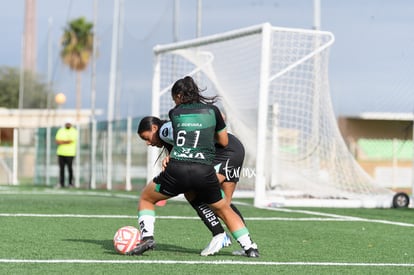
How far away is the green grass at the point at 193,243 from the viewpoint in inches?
319

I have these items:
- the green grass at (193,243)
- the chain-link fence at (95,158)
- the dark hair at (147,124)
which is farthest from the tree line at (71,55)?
the dark hair at (147,124)

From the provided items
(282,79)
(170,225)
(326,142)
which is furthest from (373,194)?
(170,225)

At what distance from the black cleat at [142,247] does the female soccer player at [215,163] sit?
510mm

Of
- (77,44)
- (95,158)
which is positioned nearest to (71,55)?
(77,44)

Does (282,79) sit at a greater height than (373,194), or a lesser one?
greater

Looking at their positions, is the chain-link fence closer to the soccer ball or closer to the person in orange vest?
the person in orange vest

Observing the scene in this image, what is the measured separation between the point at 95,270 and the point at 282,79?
36.4 ft

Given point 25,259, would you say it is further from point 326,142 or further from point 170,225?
point 326,142

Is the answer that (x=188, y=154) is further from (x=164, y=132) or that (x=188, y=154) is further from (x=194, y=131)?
(x=164, y=132)

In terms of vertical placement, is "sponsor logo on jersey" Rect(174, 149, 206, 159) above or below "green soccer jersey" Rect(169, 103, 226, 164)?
below

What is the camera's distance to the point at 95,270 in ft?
25.4

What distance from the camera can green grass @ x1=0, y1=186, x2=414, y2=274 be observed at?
26.6 feet

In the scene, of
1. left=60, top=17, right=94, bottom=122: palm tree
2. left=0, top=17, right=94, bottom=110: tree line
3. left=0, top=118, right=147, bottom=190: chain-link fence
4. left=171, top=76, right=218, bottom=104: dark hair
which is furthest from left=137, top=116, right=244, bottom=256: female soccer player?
left=60, top=17, right=94, bottom=122: palm tree

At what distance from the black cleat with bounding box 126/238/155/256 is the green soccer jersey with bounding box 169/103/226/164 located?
86cm
